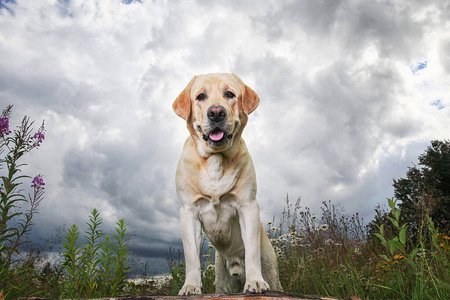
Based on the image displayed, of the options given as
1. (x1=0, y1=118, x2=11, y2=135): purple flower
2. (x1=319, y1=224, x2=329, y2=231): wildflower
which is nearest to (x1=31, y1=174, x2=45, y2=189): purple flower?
(x1=0, y1=118, x2=11, y2=135): purple flower

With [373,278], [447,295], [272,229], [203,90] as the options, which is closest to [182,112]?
[203,90]

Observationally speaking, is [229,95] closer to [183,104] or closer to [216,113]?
[216,113]

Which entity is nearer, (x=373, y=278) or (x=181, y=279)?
(x=373, y=278)

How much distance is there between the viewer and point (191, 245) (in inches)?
130

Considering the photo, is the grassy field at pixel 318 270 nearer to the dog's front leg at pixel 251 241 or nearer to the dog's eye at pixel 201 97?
the dog's front leg at pixel 251 241

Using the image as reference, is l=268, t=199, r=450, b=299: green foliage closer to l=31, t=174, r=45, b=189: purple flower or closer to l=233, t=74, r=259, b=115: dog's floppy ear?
l=233, t=74, r=259, b=115: dog's floppy ear

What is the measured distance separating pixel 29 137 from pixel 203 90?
2.71 meters

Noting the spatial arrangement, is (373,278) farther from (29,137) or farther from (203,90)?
(29,137)

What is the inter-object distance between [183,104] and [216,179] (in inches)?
35.9

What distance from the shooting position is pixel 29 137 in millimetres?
4496

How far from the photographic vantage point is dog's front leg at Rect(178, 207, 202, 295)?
311 centimetres

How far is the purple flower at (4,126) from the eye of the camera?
178 inches

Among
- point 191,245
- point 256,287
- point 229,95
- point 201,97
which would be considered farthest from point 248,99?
point 256,287

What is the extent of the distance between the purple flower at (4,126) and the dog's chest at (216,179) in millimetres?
3021
